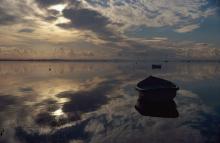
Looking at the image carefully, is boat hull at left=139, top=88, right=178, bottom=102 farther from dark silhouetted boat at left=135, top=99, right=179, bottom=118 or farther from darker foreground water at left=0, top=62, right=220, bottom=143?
darker foreground water at left=0, top=62, right=220, bottom=143

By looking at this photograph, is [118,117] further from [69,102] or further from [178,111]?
[69,102]

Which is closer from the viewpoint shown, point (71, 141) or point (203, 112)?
point (71, 141)

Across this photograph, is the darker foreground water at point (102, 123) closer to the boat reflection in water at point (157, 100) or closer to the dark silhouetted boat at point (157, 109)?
the dark silhouetted boat at point (157, 109)

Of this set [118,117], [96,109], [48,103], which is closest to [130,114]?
[118,117]

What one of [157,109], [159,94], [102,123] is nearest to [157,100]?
[159,94]

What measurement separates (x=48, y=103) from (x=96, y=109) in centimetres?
866

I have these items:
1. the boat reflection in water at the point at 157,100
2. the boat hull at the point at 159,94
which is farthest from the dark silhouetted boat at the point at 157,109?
the boat hull at the point at 159,94

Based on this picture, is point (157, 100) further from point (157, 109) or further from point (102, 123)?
point (102, 123)

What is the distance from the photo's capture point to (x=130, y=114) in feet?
92.5

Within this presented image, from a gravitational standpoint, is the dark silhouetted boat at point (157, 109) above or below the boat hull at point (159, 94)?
below

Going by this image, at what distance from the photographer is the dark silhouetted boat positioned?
2822cm

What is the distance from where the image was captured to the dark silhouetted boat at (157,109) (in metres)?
28.2

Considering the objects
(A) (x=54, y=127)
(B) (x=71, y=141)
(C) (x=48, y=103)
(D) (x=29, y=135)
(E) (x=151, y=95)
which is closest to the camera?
(B) (x=71, y=141)

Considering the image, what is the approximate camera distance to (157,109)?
30969 millimetres
